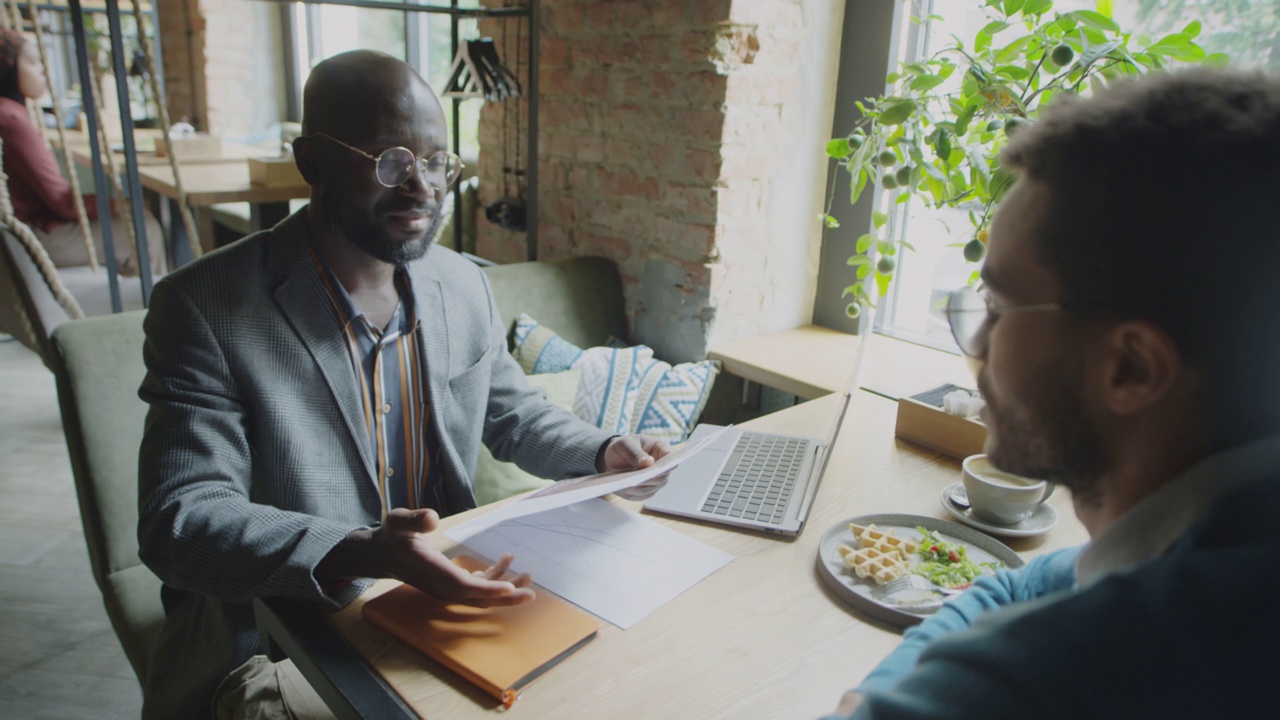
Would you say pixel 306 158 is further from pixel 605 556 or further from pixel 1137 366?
pixel 1137 366

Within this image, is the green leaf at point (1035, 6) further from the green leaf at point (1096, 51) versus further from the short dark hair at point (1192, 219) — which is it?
the short dark hair at point (1192, 219)

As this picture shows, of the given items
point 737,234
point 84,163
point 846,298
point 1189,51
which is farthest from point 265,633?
point 84,163

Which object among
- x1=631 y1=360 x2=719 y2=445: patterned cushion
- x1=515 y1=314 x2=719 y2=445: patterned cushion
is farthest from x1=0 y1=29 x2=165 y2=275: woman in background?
x1=631 y1=360 x2=719 y2=445: patterned cushion

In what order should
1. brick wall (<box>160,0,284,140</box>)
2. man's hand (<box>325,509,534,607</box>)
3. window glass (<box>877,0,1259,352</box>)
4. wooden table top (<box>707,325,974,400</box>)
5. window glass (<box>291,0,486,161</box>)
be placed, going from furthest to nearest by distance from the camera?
brick wall (<box>160,0,284,140</box>) < window glass (<box>291,0,486,161</box>) < wooden table top (<box>707,325,974,400</box>) < window glass (<box>877,0,1259,352</box>) < man's hand (<box>325,509,534,607</box>)

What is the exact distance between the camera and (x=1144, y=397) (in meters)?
0.62

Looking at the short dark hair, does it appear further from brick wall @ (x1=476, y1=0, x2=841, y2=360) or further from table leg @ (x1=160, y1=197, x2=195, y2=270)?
table leg @ (x1=160, y1=197, x2=195, y2=270)

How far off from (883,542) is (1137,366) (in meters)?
0.55

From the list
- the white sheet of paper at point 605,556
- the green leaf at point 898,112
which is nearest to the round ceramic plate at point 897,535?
the white sheet of paper at point 605,556

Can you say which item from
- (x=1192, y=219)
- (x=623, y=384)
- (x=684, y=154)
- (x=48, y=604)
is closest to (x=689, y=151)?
(x=684, y=154)

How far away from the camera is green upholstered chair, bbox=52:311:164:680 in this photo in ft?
4.81

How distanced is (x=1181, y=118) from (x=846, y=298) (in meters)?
1.97

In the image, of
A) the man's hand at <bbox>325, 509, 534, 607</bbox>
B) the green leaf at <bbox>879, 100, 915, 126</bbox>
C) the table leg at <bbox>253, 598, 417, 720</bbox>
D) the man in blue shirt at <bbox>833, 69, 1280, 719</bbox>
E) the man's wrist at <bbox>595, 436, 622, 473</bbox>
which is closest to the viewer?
the man in blue shirt at <bbox>833, 69, 1280, 719</bbox>

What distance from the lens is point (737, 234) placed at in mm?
2314

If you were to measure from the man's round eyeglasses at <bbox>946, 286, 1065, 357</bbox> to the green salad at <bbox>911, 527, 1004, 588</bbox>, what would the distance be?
14.9 inches
